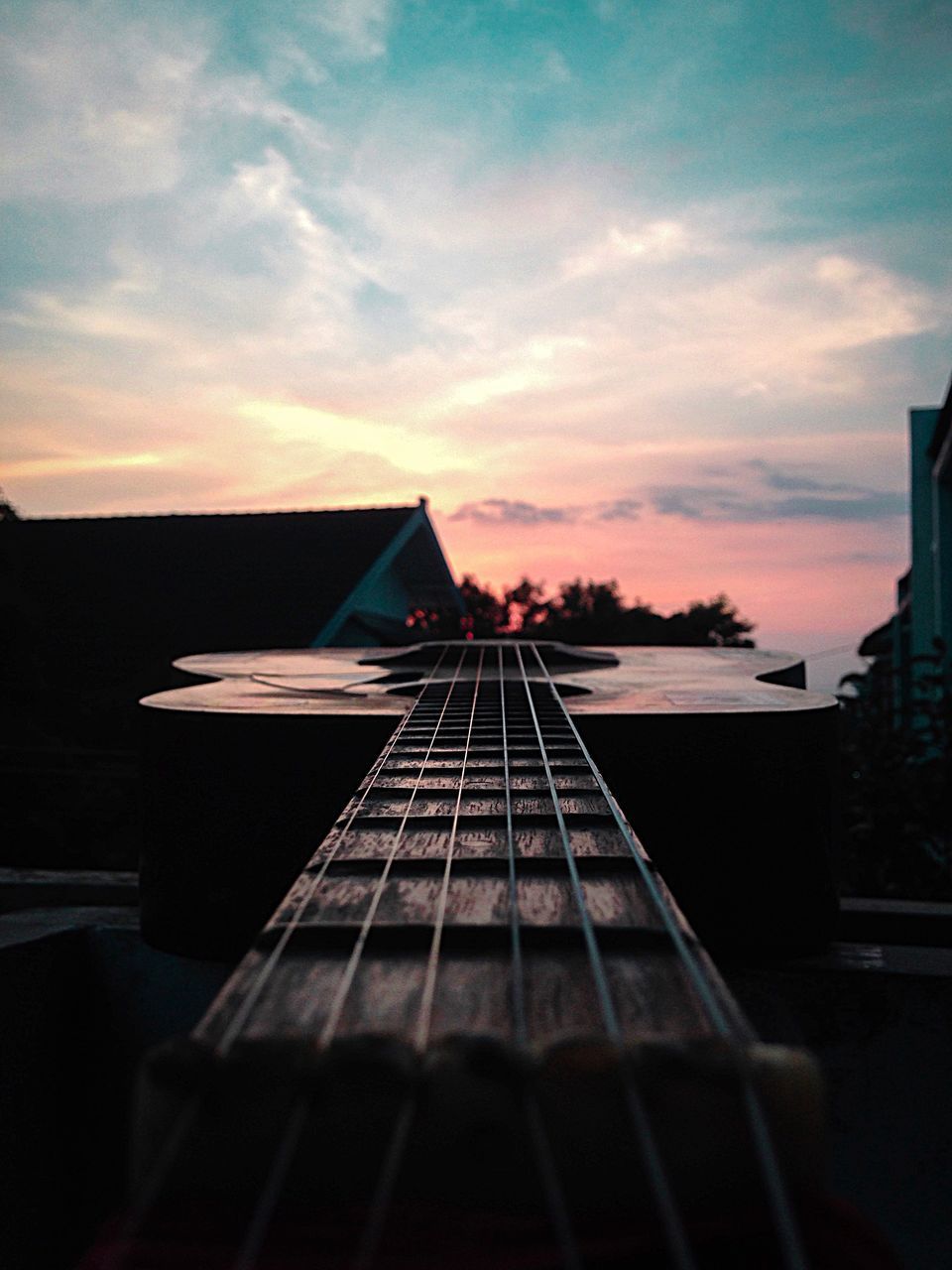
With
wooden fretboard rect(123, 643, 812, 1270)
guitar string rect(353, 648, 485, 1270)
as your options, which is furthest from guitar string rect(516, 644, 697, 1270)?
guitar string rect(353, 648, 485, 1270)

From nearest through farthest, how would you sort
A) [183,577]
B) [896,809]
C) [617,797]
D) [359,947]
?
[359,947], [617,797], [896,809], [183,577]

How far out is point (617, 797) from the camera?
2.01 m

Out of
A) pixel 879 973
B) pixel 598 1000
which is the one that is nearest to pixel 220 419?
pixel 879 973

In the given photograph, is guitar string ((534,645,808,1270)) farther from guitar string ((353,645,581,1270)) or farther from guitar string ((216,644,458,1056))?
guitar string ((216,644,458,1056))

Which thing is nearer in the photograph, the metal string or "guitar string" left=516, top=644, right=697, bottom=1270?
"guitar string" left=516, top=644, right=697, bottom=1270

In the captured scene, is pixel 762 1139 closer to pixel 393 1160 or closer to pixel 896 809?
pixel 393 1160

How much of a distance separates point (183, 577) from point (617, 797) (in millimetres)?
7838

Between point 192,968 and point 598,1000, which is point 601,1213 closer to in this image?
point 598,1000

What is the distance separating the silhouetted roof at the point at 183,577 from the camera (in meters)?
8.16

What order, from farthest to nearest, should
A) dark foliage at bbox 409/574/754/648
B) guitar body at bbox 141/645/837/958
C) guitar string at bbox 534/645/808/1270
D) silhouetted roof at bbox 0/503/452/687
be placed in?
dark foliage at bbox 409/574/754/648, silhouetted roof at bbox 0/503/452/687, guitar body at bbox 141/645/837/958, guitar string at bbox 534/645/808/1270

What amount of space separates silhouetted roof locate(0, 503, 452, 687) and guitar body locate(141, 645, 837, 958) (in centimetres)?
543

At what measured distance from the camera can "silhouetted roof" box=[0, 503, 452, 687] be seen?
8.16m

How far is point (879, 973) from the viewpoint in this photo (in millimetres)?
1921

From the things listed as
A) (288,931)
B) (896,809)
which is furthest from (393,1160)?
(896,809)
